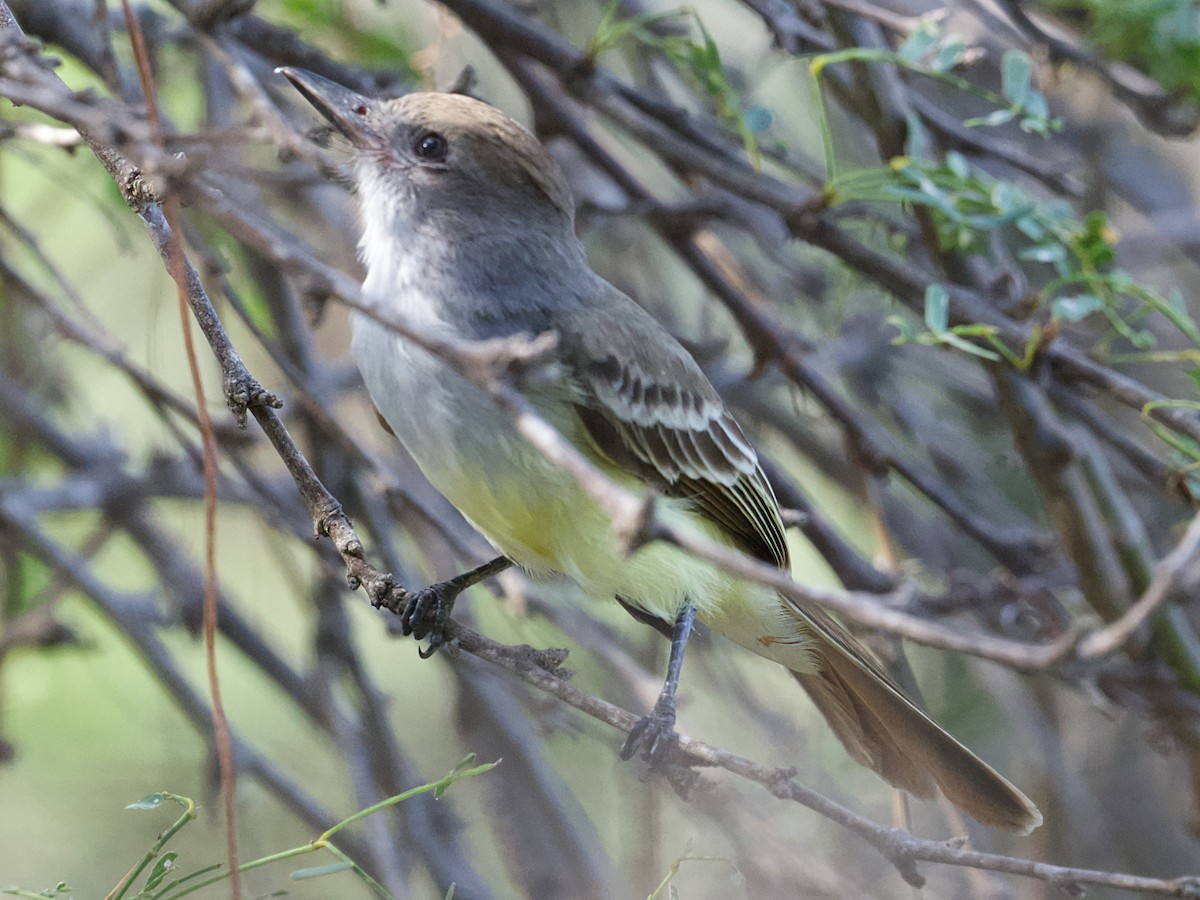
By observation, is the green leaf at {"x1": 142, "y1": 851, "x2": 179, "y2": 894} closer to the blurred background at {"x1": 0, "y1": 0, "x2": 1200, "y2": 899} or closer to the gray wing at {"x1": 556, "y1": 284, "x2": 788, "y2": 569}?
the blurred background at {"x1": 0, "y1": 0, "x2": 1200, "y2": 899}

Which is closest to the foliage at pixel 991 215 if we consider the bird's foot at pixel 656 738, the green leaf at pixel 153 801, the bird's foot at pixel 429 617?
the bird's foot at pixel 656 738

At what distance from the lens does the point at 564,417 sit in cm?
237

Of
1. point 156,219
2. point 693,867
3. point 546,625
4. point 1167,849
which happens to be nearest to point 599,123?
point 546,625

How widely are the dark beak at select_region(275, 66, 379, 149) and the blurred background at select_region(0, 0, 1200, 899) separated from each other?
0.15 metres

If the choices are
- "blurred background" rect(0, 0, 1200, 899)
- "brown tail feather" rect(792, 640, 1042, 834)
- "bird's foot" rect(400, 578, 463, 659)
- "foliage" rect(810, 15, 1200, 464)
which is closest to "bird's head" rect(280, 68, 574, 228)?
"blurred background" rect(0, 0, 1200, 899)

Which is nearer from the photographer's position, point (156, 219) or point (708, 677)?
point (156, 219)

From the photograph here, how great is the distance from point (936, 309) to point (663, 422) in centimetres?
58

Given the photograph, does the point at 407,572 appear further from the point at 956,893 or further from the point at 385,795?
the point at 956,893

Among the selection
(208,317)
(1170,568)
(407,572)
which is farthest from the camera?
(407,572)

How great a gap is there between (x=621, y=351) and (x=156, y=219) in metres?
1.01

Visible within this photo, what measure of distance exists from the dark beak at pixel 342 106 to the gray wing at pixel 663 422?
0.57 meters

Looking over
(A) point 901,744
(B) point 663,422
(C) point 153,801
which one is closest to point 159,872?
(C) point 153,801

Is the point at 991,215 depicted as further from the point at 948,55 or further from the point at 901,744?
the point at 901,744

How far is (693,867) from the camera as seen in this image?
3.77 meters
